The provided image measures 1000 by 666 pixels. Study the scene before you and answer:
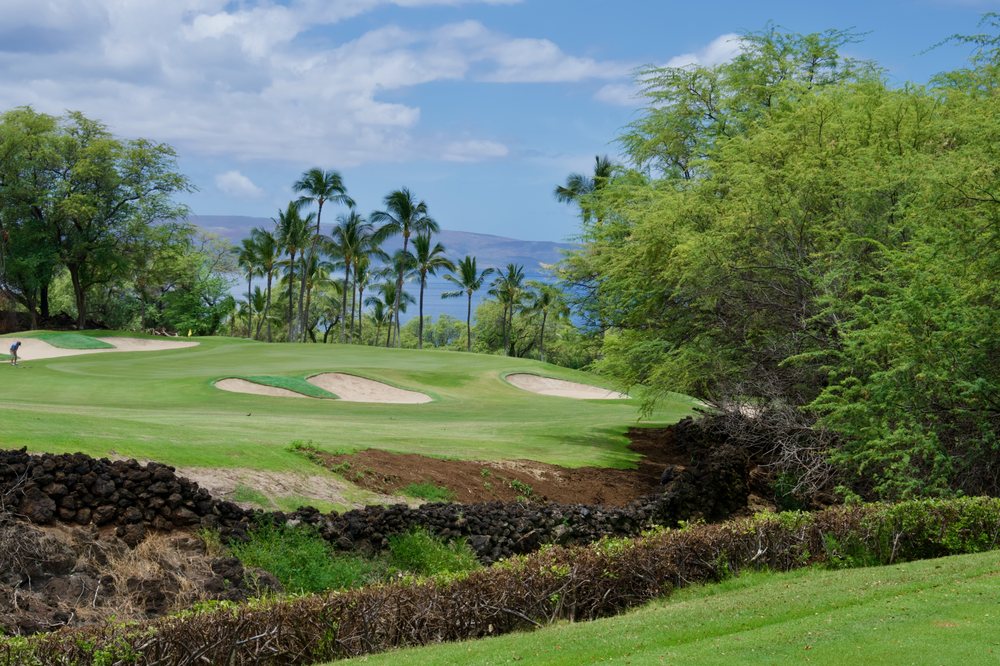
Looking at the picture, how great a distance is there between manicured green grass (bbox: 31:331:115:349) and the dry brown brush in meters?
44.8

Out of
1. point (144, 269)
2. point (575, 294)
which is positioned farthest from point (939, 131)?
point (144, 269)

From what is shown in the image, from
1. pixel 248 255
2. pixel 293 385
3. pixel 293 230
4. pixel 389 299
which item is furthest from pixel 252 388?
pixel 389 299

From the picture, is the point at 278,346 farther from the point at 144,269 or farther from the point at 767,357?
the point at 767,357

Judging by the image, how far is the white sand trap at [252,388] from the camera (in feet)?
107

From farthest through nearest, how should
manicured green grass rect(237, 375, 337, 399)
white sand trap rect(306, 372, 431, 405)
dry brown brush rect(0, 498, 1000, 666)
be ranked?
white sand trap rect(306, 372, 431, 405)
manicured green grass rect(237, 375, 337, 399)
dry brown brush rect(0, 498, 1000, 666)

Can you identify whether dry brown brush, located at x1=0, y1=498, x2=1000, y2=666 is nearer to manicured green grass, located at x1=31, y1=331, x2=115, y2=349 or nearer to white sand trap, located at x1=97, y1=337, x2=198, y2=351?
manicured green grass, located at x1=31, y1=331, x2=115, y2=349

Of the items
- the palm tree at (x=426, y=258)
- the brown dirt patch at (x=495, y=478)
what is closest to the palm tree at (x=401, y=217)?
the palm tree at (x=426, y=258)

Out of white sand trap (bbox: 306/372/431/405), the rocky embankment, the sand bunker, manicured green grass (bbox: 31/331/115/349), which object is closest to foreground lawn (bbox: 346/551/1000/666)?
the rocky embankment

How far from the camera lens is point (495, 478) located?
19547 mm

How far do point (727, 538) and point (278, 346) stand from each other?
43.3 metres

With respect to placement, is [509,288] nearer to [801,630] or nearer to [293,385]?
[293,385]

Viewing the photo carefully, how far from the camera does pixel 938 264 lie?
53.8 ft

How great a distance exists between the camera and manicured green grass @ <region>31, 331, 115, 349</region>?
49719mm

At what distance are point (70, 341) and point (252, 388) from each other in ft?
73.3
